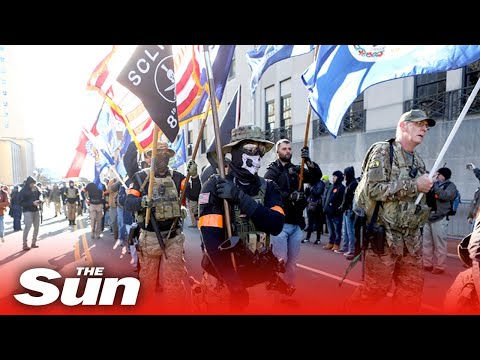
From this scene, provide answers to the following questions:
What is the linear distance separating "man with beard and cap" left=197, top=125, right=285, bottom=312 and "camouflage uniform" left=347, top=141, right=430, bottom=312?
0.86 meters

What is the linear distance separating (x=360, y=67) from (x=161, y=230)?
268 centimetres

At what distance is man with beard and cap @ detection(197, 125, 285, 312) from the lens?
7.56 ft

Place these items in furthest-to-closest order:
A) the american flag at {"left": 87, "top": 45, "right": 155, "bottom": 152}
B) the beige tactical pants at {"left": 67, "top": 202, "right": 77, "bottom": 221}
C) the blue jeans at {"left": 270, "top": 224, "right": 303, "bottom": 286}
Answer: the beige tactical pants at {"left": 67, "top": 202, "right": 77, "bottom": 221}
the american flag at {"left": 87, "top": 45, "right": 155, "bottom": 152}
the blue jeans at {"left": 270, "top": 224, "right": 303, "bottom": 286}

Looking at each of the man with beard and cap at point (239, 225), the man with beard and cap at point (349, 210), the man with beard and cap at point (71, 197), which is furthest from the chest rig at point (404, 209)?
the man with beard and cap at point (71, 197)

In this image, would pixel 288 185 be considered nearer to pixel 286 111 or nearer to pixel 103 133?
Result: pixel 103 133

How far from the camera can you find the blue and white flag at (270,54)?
4.37m

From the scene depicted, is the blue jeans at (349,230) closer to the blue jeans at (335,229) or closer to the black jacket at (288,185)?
the blue jeans at (335,229)

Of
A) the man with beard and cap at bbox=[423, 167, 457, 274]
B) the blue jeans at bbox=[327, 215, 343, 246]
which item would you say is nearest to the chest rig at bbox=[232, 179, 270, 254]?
the man with beard and cap at bbox=[423, 167, 457, 274]

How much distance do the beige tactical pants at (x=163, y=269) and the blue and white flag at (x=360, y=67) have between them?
6.87ft

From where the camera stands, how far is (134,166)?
17.4ft

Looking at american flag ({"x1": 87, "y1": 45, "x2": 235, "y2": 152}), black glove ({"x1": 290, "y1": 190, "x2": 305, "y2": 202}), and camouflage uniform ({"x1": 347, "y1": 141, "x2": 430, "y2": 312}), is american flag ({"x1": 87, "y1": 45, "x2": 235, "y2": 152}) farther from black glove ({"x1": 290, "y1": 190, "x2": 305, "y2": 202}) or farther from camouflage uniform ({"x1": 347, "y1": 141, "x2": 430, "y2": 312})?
camouflage uniform ({"x1": 347, "y1": 141, "x2": 430, "y2": 312})

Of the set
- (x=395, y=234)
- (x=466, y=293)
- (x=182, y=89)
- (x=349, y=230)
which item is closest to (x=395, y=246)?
(x=395, y=234)

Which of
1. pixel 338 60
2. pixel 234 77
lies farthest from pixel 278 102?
pixel 338 60

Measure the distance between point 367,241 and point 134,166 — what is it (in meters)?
3.69
